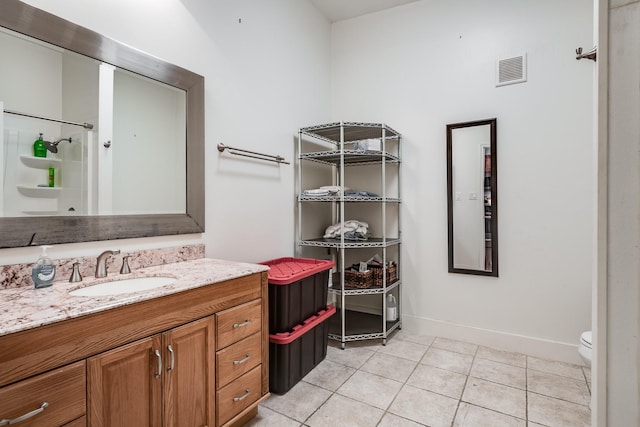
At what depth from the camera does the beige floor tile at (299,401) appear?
70.4 inches

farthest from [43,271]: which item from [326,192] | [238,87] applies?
[326,192]

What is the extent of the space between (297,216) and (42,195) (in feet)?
5.94

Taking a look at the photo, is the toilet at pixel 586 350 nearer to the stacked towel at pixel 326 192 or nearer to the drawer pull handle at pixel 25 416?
the stacked towel at pixel 326 192

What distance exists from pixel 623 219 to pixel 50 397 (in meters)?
1.71

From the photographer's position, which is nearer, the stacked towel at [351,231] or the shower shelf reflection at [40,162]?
the shower shelf reflection at [40,162]

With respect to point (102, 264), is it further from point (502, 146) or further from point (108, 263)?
point (502, 146)

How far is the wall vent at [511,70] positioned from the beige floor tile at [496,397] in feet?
7.38

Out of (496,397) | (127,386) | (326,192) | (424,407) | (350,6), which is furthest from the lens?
(350,6)

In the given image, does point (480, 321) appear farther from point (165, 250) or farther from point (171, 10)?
point (171, 10)

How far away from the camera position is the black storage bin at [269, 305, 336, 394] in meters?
1.97

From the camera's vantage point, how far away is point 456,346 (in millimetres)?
2672

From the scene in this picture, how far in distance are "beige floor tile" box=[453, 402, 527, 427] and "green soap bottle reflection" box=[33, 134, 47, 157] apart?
2349mm

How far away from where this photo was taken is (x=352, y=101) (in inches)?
129

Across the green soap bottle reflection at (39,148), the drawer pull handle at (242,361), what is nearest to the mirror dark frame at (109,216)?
the green soap bottle reflection at (39,148)
